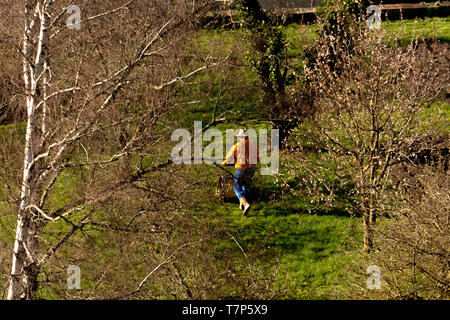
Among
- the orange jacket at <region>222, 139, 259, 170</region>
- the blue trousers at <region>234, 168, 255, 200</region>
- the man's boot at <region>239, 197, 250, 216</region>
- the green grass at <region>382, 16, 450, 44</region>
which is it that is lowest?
the man's boot at <region>239, 197, 250, 216</region>

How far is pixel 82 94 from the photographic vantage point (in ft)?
33.5

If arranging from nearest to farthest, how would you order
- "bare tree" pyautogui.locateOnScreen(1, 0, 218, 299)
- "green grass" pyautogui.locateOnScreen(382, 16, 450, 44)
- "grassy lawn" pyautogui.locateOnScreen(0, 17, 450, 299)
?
"bare tree" pyautogui.locateOnScreen(1, 0, 218, 299)
"grassy lawn" pyautogui.locateOnScreen(0, 17, 450, 299)
"green grass" pyautogui.locateOnScreen(382, 16, 450, 44)

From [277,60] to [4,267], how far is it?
848cm

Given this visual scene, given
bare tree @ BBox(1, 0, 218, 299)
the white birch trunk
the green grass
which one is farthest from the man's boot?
the green grass

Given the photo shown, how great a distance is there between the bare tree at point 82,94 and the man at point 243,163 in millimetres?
2077

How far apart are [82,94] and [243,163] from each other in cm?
389

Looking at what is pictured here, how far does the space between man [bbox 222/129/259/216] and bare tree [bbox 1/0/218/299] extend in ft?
6.81

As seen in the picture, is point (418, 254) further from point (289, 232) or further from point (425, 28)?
point (425, 28)

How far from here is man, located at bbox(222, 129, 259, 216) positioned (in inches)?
494

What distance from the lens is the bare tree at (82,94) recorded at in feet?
27.6

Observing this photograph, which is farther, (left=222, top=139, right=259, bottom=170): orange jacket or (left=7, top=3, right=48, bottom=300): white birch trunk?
(left=222, top=139, right=259, bottom=170): orange jacket

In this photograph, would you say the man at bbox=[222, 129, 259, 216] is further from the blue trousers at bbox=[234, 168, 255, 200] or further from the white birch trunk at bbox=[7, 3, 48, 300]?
the white birch trunk at bbox=[7, 3, 48, 300]
